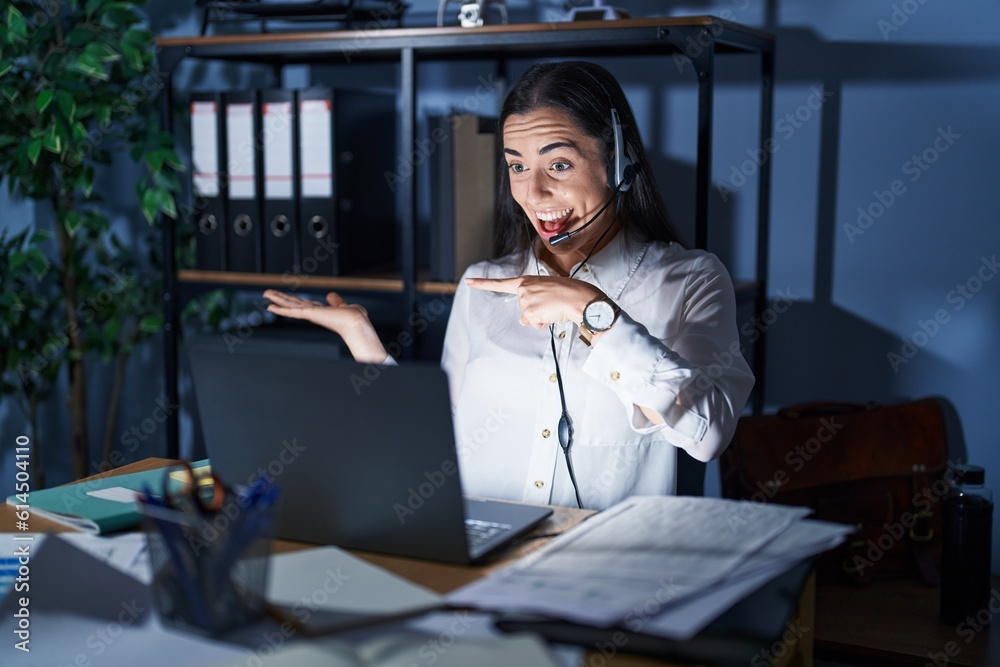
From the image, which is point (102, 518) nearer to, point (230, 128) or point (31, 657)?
point (31, 657)

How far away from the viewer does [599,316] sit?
4.01ft

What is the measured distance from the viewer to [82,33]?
214 centimetres

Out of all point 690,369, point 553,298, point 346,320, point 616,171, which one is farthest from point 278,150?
point 690,369

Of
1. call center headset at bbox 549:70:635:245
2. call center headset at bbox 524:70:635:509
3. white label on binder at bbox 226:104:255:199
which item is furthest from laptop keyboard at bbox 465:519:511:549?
white label on binder at bbox 226:104:255:199

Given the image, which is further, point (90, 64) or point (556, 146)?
point (90, 64)

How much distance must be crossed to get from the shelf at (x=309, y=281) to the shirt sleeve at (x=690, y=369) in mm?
630

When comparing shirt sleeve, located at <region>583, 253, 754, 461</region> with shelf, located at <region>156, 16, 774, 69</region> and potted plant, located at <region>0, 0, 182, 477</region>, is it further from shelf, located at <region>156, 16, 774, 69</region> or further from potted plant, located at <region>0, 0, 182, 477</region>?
potted plant, located at <region>0, 0, 182, 477</region>

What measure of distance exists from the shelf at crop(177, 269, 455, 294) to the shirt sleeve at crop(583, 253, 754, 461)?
630 mm

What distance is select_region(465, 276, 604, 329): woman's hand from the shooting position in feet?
4.04

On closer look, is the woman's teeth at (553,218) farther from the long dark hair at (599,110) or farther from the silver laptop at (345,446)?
the silver laptop at (345,446)

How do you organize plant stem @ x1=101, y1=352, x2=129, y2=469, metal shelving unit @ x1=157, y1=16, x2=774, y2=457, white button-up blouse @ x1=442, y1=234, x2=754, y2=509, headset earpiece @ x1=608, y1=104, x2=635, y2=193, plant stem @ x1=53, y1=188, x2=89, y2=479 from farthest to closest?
1. plant stem @ x1=101, y1=352, x2=129, y2=469
2. plant stem @ x1=53, y1=188, x2=89, y2=479
3. metal shelving unit @ x1=157, y1=16, x2=774, y2=457
4. headset earpiece @ x1=608, y1=104, x2=635, y2=193
5. white button-up blouse @ x1=442, y1=234, x2=754, y2=509

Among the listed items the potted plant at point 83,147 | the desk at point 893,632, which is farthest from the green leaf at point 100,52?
the desk at point 893,632

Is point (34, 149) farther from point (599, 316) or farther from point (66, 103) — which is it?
point (599, 316)

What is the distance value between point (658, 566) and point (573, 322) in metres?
0.61
